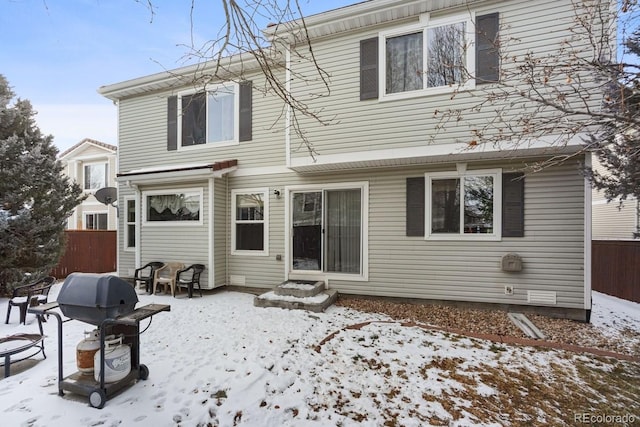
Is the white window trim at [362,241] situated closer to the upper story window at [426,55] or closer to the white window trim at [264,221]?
the white window trim at [264,221]

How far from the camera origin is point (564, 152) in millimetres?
4906

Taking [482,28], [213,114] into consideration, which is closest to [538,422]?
[482,28]

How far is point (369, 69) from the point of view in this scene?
231 inches

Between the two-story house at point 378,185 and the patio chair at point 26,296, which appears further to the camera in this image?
the two-story house at point 378,185

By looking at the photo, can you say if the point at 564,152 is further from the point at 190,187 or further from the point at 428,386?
the point at 190,187

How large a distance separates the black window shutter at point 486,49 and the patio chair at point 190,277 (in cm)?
694

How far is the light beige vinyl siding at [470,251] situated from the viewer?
5148 millimetres

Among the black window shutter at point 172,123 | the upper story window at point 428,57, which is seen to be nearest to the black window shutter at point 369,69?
the upper story window at point 428,57

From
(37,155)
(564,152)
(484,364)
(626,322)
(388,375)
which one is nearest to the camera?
(388,375)

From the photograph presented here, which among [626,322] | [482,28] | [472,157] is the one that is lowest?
[626,322]

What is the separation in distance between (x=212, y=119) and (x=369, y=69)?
4.31 metres

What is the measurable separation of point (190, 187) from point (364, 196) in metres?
4.33

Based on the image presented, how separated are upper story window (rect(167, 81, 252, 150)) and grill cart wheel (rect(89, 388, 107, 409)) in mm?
5802

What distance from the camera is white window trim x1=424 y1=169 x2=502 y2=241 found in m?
5.47
